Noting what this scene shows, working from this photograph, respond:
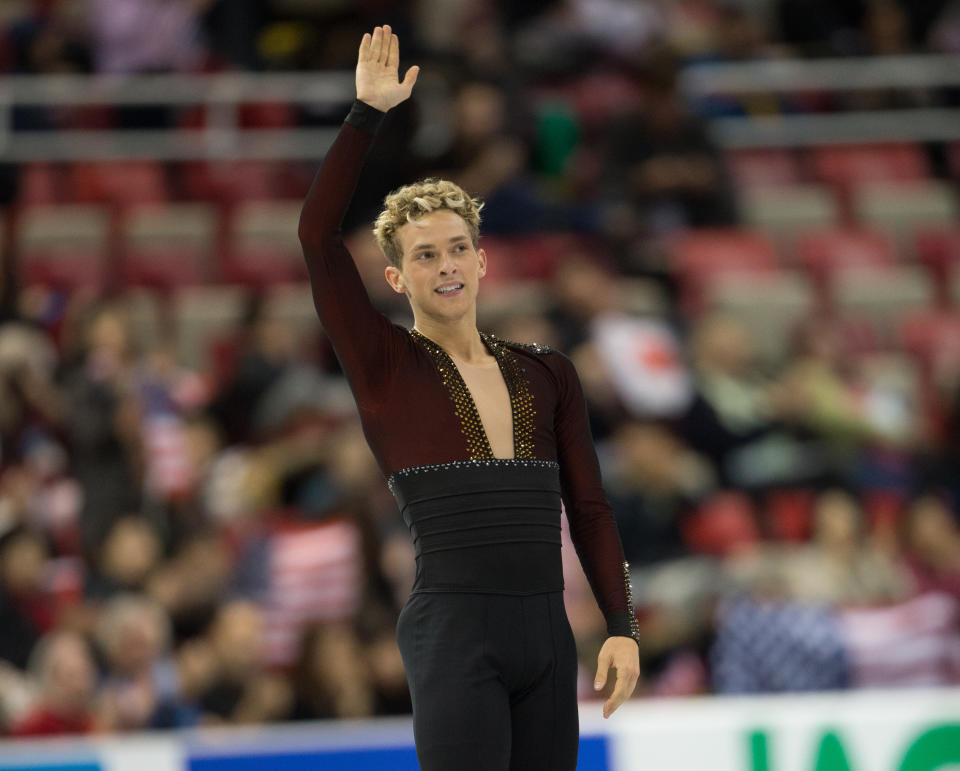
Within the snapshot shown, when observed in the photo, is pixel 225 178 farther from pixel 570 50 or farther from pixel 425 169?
pixel 570 50

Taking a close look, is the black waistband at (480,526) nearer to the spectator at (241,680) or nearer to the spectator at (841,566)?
the spectator at (241,680)

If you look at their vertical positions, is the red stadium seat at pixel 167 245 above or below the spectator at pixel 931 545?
above

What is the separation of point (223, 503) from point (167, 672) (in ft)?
3.96

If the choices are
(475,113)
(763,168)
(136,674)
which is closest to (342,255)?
(136,674)

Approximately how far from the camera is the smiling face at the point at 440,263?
321cm

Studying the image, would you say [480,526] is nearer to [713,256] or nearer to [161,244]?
[161,244]

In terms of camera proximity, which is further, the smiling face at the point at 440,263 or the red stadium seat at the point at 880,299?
the red stadium seat at the point at 880,299

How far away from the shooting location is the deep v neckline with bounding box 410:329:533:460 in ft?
10.4

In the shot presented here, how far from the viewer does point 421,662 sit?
3027 millimetres

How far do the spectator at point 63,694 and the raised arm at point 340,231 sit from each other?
375cm

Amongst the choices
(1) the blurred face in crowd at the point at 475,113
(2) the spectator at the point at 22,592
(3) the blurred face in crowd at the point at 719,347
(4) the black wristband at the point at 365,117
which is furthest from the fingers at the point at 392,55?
(1) the blurred face in crowd at the point at 475,113

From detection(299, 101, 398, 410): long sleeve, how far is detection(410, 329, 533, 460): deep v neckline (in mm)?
154

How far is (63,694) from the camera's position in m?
6.48

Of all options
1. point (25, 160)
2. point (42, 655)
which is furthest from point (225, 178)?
point (42, 655)
